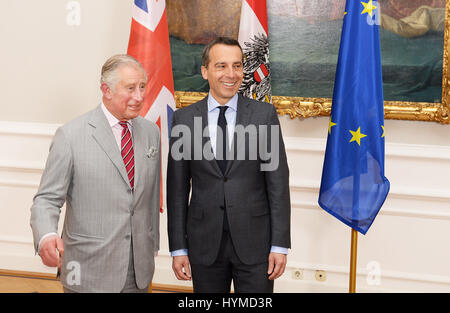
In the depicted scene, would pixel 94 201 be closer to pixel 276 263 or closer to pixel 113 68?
pixel 113 68

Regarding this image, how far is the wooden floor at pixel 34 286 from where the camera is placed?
4.11 m

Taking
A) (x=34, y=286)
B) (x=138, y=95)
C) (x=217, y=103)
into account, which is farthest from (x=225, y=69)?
(x=34, y=286)

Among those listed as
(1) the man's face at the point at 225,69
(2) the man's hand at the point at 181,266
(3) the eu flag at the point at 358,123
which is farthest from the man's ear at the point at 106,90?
(3) the eu flag at the point at 358,123

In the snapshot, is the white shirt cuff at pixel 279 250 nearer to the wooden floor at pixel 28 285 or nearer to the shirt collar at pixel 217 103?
the shirt collar at pixel 217 103

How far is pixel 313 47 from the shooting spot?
374cm

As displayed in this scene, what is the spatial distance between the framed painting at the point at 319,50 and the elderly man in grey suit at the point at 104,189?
1.84m

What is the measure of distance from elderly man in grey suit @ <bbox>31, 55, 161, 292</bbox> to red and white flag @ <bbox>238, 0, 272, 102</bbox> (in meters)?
1.30

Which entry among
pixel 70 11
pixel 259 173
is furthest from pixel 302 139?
pixel 70 11

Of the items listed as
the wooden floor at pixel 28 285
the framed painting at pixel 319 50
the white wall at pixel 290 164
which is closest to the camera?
the framed painting at pixel 319 50

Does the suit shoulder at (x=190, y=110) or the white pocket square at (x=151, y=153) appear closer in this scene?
the white pocket square at (x=151, y=153)

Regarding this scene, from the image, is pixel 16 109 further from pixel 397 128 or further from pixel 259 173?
pixel 397 128

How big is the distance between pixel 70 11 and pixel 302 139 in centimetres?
218

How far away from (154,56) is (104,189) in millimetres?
1539

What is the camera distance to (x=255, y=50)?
134 inches
